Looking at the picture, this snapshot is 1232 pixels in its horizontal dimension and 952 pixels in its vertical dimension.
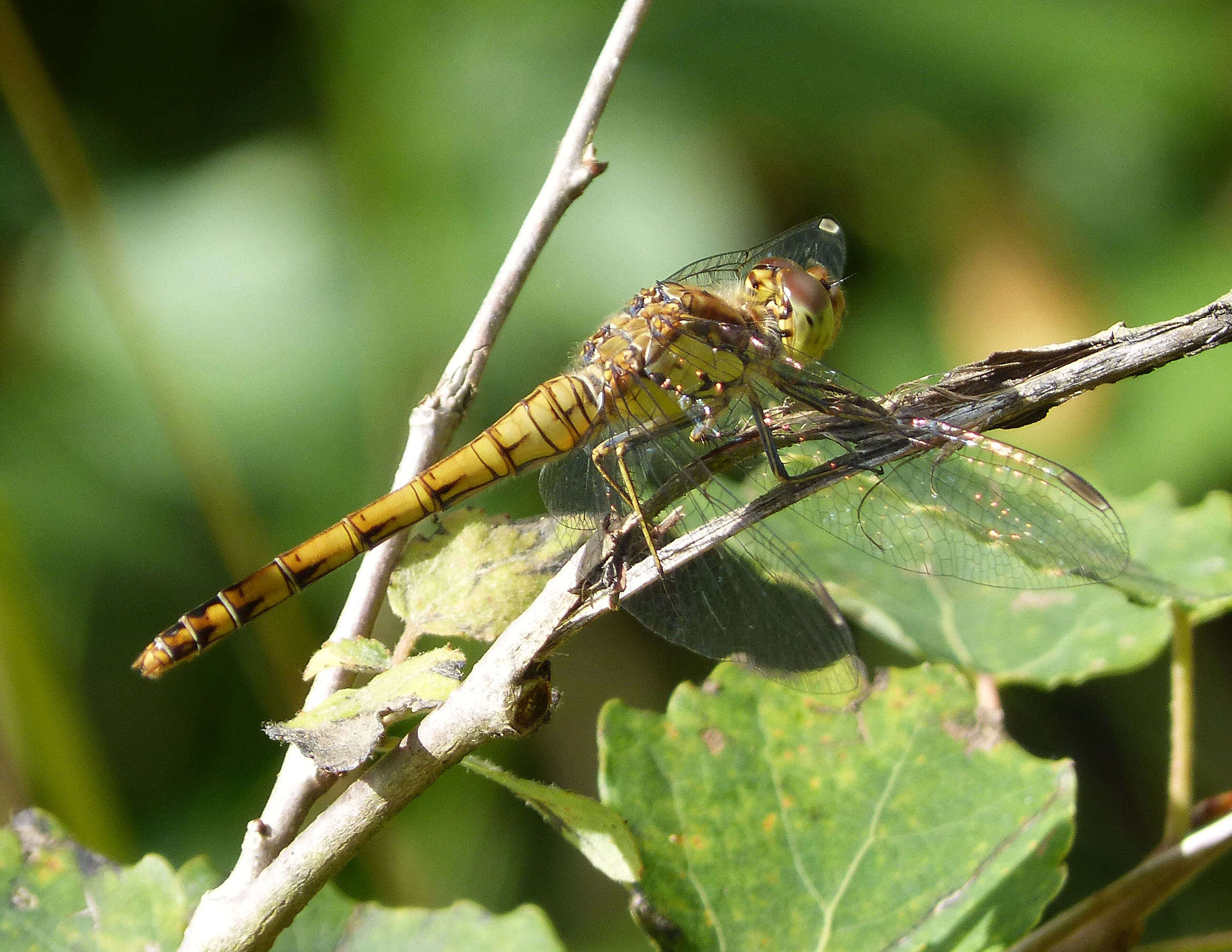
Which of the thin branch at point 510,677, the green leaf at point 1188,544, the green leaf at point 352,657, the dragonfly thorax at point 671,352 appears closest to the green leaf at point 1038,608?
the green leaf at point 1188,544

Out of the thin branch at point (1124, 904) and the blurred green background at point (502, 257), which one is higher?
the blurred green background at point (502, 257)

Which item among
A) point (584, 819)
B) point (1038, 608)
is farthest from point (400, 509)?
point (1038, 608)

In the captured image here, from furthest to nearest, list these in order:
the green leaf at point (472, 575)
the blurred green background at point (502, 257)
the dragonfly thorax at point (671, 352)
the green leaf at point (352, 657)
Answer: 1. the blurred green background at point (502, 257)
2. the dragonfly thorax at point (671, 352)
3. the green leaf at point (472, 575)
4. the green leaf at point (352, 657)

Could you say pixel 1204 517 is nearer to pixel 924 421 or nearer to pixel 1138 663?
pixel 1138 663

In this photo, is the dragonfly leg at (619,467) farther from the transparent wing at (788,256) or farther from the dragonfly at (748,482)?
the transparent wing at (788,256)

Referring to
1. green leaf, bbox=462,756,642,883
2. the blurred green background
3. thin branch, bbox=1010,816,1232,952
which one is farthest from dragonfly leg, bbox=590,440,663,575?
the blurred green background

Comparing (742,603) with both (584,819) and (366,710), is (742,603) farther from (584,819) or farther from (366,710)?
(366,710)
